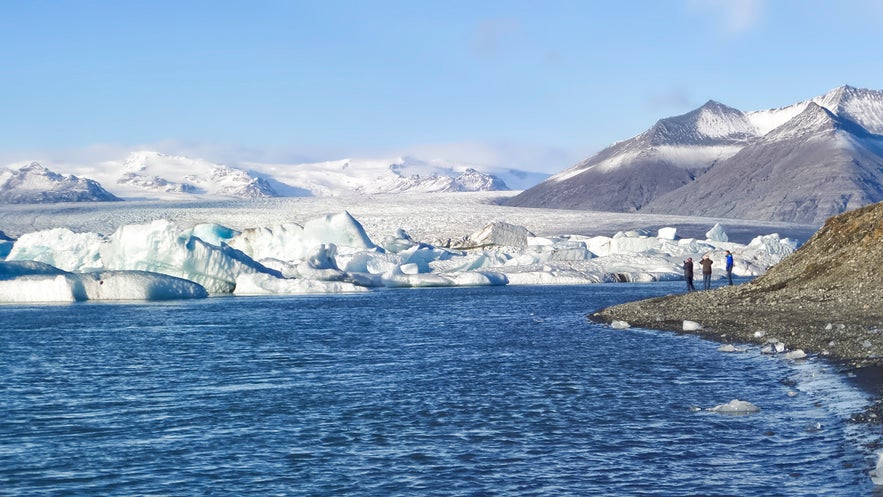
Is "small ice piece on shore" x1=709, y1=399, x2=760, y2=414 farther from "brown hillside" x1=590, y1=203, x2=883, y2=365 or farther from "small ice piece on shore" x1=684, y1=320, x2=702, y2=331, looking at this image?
"small ice piece on shore" x1=684, y1=320, x2=702, y2=331

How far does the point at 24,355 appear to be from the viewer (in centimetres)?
2234

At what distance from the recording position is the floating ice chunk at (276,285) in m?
49.1

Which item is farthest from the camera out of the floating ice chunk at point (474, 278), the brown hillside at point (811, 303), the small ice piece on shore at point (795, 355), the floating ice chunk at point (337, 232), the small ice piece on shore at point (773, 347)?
the floating ice chunk at point (337, 232)

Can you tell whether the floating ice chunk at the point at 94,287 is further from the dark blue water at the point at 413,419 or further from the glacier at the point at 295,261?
the dark blue water at the point at 413,419

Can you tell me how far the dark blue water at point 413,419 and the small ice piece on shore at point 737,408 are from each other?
26 cm

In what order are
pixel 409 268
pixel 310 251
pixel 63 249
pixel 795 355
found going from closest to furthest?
pixel 795 355, pixel 310 251, pixel 63 249, pixel 409 268

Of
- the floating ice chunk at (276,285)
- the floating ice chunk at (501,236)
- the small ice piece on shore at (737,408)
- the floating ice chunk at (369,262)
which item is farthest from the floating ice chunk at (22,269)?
the floating ice chunk at (501,236)

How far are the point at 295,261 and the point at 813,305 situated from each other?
3352 centimetres

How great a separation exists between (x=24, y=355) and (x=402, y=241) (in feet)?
150

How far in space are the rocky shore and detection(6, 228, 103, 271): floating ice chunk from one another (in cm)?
3348

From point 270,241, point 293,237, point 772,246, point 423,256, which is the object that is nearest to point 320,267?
point 293,237

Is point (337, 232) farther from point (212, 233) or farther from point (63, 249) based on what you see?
point (63, 249)

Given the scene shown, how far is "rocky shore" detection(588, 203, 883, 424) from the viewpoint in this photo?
1947cm

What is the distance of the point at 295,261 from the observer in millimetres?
54438
